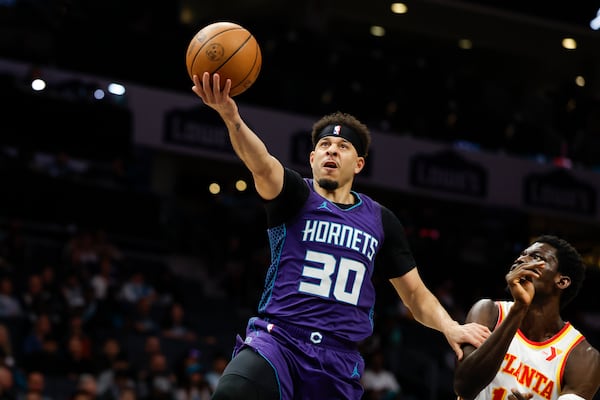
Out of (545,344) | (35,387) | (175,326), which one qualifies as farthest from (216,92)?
(175,326)

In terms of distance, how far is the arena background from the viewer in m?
16.8

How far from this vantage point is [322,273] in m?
5.56

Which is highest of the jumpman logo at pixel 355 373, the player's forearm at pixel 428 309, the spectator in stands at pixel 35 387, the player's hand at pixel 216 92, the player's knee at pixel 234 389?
the player's hand at pixel 216 92

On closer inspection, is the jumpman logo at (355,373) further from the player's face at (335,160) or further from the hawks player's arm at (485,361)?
the player's face at (335,160)

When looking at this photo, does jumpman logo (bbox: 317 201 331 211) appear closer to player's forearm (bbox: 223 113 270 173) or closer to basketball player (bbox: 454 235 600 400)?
player's forearm (bbox: 223 113 270 173)

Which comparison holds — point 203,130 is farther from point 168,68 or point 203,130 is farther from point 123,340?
point 123,340

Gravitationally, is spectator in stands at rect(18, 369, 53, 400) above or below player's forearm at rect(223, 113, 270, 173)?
below

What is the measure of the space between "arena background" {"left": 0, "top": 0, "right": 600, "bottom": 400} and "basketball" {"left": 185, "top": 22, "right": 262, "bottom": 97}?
30.9 ft

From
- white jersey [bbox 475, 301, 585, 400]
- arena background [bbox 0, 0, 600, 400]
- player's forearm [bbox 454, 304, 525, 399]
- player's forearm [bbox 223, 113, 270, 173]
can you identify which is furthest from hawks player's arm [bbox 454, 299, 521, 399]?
arena background [bbox 0, 0, 600, 400]

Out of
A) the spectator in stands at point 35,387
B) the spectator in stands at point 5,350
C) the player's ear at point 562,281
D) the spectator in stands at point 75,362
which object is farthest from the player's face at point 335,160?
the spectator in stands at point 75,362

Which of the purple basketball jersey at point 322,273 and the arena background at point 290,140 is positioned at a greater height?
the arena background at point 290,140

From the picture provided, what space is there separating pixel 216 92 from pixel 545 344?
7.82 feet

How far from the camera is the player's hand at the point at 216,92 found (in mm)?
5204

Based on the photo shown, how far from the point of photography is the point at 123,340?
14234 millimetres
